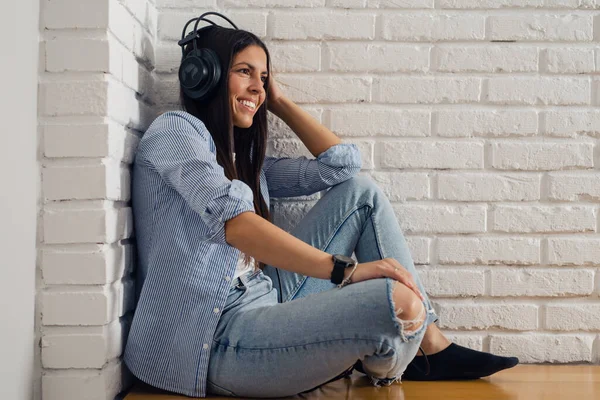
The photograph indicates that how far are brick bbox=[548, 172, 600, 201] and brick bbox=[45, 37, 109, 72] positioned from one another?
1336 millimetres

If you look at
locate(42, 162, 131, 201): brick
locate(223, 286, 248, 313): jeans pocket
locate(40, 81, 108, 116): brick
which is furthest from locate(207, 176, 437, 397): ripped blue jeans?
locate(40, 81, 108, 116): brick

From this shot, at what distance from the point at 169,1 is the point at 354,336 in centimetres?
118

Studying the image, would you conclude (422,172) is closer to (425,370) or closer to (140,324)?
(425,370)

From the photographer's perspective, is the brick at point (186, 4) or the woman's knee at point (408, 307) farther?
the brick at point (186, 4)

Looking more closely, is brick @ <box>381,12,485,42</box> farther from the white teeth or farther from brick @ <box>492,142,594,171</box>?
the white teeth

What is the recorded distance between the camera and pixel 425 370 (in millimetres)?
1928

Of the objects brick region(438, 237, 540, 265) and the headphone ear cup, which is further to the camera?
brick region(438, 237, 540, 265)

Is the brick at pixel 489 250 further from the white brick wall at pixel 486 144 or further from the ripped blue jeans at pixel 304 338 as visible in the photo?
the ripped blue jeans at pixel 304 338

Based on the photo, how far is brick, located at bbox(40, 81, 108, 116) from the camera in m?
1.59

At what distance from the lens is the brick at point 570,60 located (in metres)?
2.12

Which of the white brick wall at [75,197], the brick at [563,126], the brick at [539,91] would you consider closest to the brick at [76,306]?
the white brick wall at [75,197]

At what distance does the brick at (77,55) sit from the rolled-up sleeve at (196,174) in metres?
0.21

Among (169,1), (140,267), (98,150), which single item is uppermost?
(169,1)

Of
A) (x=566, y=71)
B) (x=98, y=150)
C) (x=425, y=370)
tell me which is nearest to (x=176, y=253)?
(x=98, y=150)
